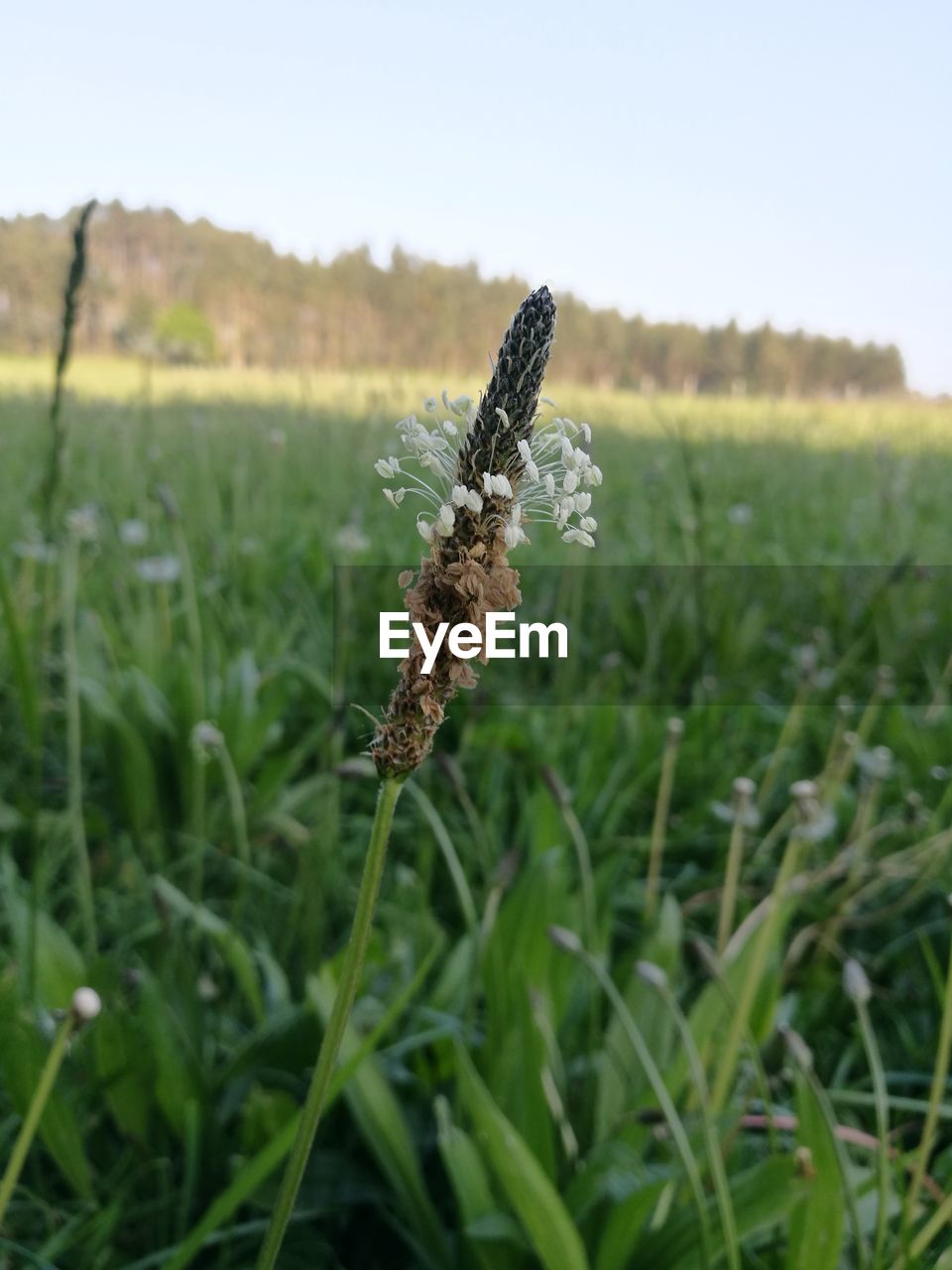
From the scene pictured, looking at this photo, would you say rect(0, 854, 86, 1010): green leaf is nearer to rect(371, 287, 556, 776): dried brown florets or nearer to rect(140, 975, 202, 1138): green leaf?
rect(140, 975, 202, 1138): green leaf

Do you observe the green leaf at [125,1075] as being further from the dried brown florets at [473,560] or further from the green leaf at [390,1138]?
the dried brown florets at [473,560]

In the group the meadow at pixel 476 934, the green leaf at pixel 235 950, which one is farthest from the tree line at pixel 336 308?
the green leaf at pixel 235 950

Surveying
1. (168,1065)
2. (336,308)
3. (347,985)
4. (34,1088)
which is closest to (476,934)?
(168,1065)

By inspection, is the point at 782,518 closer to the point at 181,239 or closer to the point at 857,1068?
the point at 857,1068

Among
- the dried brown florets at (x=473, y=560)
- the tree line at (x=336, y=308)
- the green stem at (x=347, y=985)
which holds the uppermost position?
the tree line at (x=336, y=308)

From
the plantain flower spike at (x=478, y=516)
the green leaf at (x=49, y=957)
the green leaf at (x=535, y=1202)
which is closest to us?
the plantain flower spike at (x=478, y=516)

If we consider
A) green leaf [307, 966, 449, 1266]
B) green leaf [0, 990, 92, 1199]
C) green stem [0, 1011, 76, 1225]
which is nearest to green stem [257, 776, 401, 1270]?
green stem [0, 1011, 76, 1225]
